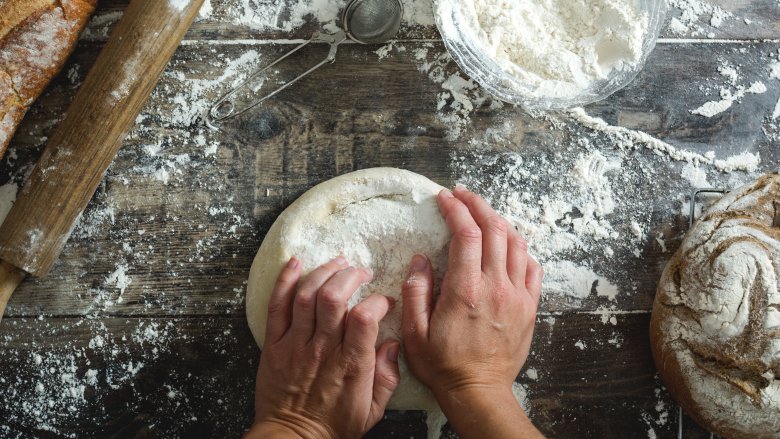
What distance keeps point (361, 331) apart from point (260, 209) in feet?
1.54

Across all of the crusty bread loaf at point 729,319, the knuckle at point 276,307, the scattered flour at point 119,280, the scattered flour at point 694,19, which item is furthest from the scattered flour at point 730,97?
the scattered flour at point 119,280

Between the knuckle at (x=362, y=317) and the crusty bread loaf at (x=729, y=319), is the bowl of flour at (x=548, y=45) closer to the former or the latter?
the crusty bread loaf at (x=729, y=319)

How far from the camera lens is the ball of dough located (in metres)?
1.14

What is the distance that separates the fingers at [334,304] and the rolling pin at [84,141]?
61 centimetres

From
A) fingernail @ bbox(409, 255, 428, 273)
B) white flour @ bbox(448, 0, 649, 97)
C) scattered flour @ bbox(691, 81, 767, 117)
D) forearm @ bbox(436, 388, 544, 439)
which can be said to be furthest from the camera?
scattered flour @ bbox(691, 81, 767, 117)

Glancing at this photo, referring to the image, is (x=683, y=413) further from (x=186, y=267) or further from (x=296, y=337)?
(x=186, y=267)

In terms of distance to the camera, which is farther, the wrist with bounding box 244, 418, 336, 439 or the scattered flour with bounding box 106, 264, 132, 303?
the scattered flour with bounding box 106, 264, 132, 303

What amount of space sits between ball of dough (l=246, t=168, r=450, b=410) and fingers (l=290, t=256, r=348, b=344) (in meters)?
0.05

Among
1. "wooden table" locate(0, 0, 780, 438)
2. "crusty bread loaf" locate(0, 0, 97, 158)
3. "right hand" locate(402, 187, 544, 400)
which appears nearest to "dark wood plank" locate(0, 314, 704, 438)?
"wooden table" locate(0, 0, 780, 438)

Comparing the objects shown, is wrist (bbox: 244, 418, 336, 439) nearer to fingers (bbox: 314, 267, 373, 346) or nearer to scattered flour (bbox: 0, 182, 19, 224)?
fingers (bbox: 314, 267, 373, 346)

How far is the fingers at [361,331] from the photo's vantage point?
1.03 m

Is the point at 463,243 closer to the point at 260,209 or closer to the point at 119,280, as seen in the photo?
the point at 260,209

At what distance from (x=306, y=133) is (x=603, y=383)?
961 millimetres

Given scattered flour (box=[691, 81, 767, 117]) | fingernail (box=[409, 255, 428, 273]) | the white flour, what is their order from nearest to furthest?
fingernail (box=[409, 255, 428, 273]), the white flour, scattered flour (box=[691, 81, 767, 117])
